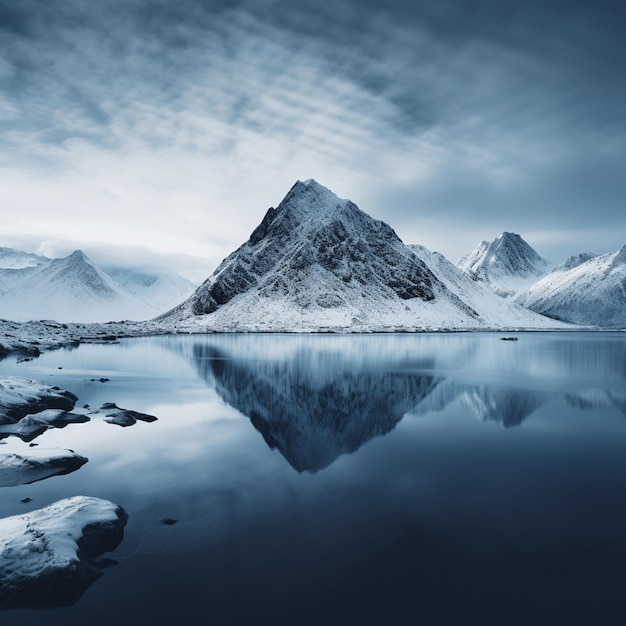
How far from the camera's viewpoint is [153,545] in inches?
421

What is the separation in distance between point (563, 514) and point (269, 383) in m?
27.5

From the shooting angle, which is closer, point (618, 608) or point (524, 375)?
point (618, 608)

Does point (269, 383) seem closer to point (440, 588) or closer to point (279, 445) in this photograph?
point (279, 445)

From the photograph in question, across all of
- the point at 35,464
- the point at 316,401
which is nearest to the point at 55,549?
the point at 35,464

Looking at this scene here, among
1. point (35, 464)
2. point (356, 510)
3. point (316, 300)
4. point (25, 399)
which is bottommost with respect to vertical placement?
point (356, 510)

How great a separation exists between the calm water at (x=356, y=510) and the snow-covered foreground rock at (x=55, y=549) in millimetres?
350

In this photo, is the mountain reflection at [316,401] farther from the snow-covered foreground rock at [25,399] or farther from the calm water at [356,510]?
the snow-covered foreground rock at [25,399]

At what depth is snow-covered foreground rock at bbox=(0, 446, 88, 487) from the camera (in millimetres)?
14539

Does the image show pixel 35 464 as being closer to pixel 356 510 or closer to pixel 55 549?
pixel 55 549

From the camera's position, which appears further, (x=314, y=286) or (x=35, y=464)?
(x=314, y=286)

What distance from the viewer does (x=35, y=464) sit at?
15.4 meters

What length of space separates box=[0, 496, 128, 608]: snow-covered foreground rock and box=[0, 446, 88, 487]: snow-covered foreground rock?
165 inches

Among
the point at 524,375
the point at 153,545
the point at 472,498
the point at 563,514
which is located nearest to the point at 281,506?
the point at 153,545

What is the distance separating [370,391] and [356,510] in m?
21.0
